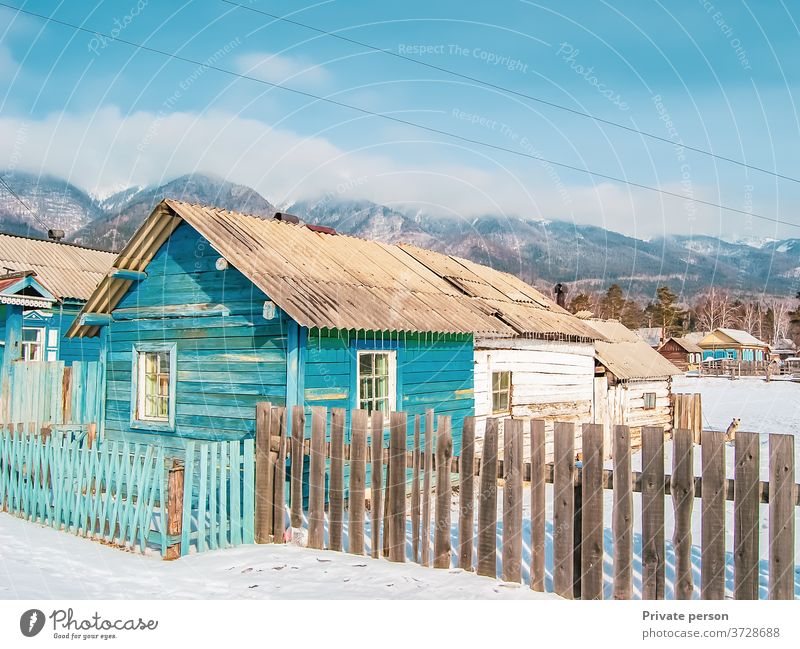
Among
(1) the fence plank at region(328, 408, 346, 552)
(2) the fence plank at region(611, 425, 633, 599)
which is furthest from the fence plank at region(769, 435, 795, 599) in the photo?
(1) the fence plank at region(328, 408, 346, 552)

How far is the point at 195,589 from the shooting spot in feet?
19.6

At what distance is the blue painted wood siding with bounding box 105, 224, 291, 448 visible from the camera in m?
10.4

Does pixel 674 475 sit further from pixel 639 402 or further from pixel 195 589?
pixel 639 402

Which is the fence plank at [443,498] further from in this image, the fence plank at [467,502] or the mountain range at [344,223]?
the mountain range at [344,223]

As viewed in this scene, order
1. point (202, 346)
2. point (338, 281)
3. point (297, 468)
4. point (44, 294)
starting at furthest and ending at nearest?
point (44, 294), point (338, 281), point (202, 346), point (297, 468)

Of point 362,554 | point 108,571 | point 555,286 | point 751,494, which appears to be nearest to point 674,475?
point 751,494

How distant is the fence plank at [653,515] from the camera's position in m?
5.49

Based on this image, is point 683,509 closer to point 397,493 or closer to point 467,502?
point 467,502

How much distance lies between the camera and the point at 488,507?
6312mm

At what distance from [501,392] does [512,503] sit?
9.05 meters

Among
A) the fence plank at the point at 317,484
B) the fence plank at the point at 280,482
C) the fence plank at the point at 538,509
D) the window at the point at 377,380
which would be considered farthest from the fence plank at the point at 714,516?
the window at the point at 377,380

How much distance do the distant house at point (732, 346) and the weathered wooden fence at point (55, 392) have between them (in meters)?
84.6

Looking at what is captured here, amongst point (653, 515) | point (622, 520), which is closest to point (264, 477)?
point (622, 520)

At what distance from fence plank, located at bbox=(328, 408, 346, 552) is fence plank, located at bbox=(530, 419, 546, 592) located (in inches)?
90.5
